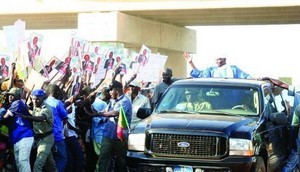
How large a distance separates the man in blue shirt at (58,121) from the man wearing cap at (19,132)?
1.89ft

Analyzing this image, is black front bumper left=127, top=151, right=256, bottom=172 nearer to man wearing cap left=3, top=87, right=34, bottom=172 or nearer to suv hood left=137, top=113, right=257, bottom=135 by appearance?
suv hood left=137, top=113, right=257, bottom=135

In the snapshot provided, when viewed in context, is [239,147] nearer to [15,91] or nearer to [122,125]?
[122,125]

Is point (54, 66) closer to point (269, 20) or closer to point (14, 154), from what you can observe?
point (14, 154)

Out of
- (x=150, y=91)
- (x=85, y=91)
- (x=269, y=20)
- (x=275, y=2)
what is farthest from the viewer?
(x=269, y=20)

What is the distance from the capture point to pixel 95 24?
33156 mm

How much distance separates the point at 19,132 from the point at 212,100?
3060 mm

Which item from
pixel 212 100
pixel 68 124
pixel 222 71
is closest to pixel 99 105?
pixel 68 124

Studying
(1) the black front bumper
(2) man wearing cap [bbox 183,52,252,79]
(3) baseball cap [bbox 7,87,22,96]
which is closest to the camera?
(1) the black front bumper

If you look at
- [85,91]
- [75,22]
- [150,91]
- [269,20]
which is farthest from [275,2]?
[85,91]

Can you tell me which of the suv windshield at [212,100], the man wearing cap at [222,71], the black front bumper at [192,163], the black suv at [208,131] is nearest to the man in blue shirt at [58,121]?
the black suv at [208,131]

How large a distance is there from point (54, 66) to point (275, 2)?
2142cm

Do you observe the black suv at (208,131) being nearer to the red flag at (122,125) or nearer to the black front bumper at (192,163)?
the black front bumper at (192,163)

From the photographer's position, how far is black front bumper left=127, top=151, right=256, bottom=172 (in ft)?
28.7

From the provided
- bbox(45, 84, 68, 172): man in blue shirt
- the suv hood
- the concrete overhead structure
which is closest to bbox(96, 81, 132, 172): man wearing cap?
bbox(45, 84, 68, 172): man in blue shirt
